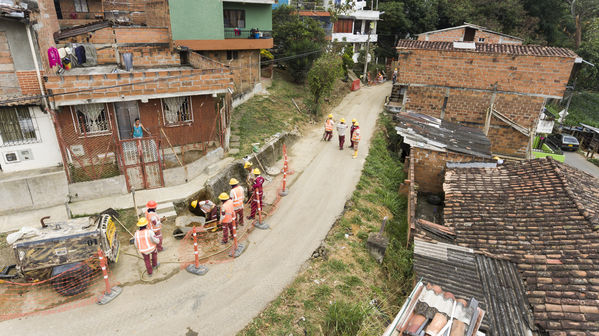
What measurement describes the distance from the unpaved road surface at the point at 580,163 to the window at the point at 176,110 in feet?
109

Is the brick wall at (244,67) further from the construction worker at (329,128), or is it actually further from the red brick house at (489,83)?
the red brick house at (489,83)

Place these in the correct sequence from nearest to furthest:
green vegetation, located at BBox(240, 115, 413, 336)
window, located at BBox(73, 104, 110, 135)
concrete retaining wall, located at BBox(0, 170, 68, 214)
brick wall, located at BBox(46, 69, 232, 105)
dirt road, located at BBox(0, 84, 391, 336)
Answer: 1. dirt road, located at BBox(0, 84, 391, 336)
2. green vegetation, located at BBox(240, 115, 413, 336)
3. concrete retaining wall, located at BBox(0, 170, 68, 214)
4. brick wall, located at BBox(46, 69, 232, 105)
5. window, located at BBox(73, 104, 110, 135)

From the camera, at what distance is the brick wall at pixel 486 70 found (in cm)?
1791

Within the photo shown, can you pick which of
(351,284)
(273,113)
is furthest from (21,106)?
(273,113)

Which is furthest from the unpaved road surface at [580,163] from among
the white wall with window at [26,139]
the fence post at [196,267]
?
the white wall with window at [26,139]

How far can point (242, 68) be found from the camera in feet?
76.8

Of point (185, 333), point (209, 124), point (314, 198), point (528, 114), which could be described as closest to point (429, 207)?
point (314, 198)

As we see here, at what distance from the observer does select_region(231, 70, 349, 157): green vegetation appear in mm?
18078

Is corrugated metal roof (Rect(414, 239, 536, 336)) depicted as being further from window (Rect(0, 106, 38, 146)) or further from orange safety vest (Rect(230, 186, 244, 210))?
window (Rect(0, 106, 38, 146))

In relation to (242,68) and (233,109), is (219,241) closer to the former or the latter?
(233,109)

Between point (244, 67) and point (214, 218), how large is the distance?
14699mm

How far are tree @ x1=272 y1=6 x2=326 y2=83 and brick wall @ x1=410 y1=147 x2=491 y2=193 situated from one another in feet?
46.8

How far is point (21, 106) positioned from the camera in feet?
39.0

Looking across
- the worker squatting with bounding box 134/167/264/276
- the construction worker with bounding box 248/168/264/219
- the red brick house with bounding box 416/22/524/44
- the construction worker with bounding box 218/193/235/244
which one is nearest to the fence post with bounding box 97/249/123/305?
the worker squatting with bounding box 134/167/264/276
